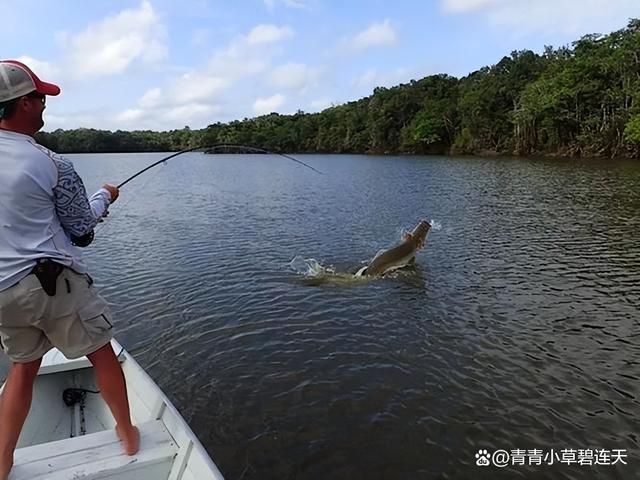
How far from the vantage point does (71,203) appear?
140 inches

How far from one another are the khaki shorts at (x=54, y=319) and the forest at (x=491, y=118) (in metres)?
23.0

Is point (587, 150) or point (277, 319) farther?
point (587, 150)

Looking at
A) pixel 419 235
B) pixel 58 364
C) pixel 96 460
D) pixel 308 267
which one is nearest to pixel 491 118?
pixel 419 235

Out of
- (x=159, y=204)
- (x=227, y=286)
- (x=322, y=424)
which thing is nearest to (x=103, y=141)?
(x=159, y=204)

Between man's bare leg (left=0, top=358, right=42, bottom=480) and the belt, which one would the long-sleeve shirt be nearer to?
the belt

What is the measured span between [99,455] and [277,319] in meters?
6.28

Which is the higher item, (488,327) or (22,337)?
(22,337)

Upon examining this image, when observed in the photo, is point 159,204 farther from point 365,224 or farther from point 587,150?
point 587,150

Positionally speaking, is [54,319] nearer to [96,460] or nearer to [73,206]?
[73,206]

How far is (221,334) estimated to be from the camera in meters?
9.45

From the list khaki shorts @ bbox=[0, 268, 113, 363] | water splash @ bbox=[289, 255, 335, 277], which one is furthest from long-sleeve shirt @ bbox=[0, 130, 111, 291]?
water splash @ bbox=[289, 255, 335, 277]

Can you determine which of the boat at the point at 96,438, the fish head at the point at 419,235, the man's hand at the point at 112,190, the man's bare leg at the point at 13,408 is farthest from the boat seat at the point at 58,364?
the fish head at the point at 419,235

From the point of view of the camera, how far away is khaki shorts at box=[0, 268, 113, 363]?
→ 337 cm

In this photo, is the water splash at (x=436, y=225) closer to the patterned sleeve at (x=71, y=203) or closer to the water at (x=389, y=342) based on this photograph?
the water at (x=389, y=342)
